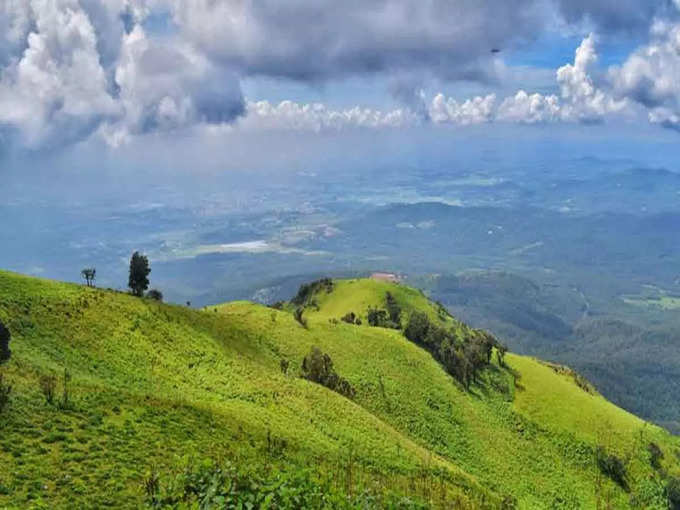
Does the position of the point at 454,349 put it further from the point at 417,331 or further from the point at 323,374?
the point at 323,374

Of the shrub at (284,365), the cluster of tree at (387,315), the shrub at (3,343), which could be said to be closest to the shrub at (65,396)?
the shrub at (3,343)

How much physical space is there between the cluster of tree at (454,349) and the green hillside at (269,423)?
8.39 ft

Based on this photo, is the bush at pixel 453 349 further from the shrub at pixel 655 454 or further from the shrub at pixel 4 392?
the shrub at pixel 4 392

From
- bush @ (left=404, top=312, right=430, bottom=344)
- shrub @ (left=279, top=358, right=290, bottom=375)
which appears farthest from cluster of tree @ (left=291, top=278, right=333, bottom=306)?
shrub @ (left=279, top=358, right=290, bottom=375)

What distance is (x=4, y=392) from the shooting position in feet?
89.3

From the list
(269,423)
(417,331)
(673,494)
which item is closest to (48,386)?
(269,423)

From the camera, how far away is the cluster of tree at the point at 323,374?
64.2 meters

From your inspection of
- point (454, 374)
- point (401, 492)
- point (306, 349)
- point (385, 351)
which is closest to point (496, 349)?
point (454, 374)

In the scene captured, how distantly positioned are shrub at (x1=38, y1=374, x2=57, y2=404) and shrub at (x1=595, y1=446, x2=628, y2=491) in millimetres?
69320

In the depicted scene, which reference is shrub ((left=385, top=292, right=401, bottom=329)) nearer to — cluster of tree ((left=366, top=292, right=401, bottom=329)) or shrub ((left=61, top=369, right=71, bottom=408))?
cluster of tree ((left=366, top=292, right=401, bottom=329))

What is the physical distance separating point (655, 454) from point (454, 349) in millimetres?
33991

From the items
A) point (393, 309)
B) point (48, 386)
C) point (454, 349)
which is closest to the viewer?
point (48, 386)

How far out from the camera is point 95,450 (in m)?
25.5

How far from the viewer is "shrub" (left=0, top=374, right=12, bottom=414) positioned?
1031 inches
